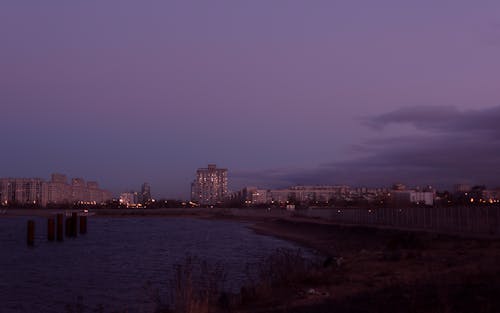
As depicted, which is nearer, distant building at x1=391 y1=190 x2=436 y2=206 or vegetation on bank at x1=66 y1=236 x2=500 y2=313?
vegetation on bank at x1=66 y1=236 x2=500 y2=313

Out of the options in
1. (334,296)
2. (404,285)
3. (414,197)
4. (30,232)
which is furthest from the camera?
(414,197)

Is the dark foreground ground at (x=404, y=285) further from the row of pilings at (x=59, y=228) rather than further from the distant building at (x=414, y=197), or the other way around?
the distant building at (x=414, y=197)

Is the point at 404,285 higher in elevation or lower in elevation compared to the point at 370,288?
higher

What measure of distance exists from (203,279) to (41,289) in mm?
10715

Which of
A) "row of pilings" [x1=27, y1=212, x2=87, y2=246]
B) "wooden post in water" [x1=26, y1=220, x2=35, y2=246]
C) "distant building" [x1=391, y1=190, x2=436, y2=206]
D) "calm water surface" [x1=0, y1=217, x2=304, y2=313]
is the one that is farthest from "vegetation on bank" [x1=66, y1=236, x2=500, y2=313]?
"distant building" [x1=391, y1=190, x2=436, y2=206]

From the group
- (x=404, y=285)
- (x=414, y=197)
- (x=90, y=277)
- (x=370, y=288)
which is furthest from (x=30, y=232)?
(x=414, y=197)

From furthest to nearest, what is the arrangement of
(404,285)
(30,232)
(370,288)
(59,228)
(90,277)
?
(59,228) < (30,232) < (90,277) < (370,288) < (404,285)

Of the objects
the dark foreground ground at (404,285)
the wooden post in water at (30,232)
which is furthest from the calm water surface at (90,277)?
the wooden post in water at (30,232)

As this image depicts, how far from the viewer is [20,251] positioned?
5228 centimetres

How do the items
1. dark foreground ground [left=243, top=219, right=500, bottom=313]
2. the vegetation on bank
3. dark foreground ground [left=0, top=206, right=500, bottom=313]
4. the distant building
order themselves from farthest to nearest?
1. the distant building
2. dark foreground ground [left=0, top=206, right=500, bottom=313]
3. dark foreground ground [left=243, top=219, right=500, bottom=313]
4. the vegetation on bank

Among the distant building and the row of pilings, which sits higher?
the distant building

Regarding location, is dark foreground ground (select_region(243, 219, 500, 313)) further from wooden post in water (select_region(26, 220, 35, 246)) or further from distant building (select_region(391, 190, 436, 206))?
distant building (select_region(391, 190, 436, 206))

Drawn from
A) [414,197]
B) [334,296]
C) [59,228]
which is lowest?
[59,228]

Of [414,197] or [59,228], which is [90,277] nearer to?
[59,228]
